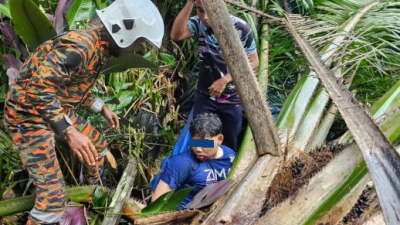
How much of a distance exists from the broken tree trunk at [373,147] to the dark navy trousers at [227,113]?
1.16 meters

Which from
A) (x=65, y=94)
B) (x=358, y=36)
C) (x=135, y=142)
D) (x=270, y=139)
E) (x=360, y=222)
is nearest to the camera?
(x=360, y=222)

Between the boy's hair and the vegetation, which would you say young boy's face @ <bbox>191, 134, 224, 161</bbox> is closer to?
the boy's hair

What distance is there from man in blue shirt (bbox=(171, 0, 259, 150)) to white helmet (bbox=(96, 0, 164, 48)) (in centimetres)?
96

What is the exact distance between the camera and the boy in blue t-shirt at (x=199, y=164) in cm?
299

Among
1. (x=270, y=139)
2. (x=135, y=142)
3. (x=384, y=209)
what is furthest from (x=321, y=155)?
(x=135, y=142)

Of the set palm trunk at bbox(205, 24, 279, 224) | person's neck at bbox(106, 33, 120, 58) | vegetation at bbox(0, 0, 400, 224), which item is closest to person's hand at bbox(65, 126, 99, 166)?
vegetation at bbox(0, 0, 400, 224)

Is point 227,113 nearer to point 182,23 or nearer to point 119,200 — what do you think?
point 182,23

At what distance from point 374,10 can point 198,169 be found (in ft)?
5.82

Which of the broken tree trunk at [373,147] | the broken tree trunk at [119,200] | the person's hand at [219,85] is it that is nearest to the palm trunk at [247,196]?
the broken tree trunk at [373,147]

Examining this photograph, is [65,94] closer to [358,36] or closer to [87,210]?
[87,210]

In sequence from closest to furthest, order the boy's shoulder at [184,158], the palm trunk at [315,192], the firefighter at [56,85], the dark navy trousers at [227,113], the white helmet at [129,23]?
the palm trunk at [315,192] < the firefighter at [56,85] < the white helmet at [129,23] < the boy's shoulder at [184,158] < the dark navy trousers at [227,113]

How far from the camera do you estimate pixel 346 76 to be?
3139 mm

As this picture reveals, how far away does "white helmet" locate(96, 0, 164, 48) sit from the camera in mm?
2426

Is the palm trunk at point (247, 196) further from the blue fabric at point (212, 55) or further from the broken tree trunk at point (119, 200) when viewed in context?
the blue fabric at point (212, 55)
